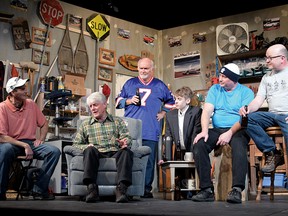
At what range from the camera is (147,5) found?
7.87 meters

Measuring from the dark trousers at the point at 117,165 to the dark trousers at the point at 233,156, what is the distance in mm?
575

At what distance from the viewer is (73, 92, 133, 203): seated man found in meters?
3.97

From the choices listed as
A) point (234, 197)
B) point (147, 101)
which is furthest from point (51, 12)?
point (234, 197)

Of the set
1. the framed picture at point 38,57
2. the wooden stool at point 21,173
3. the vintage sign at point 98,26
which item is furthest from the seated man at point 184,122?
the vintage sign at point 98,26

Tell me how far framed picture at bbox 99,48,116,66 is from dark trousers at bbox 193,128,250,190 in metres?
3.64

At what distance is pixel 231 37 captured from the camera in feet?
23.6

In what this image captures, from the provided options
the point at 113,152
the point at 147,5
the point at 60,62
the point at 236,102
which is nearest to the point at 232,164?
the point at 236,102

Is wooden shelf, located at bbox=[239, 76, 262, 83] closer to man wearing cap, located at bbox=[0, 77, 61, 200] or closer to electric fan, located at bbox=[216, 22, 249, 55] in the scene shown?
electric fan, located at bbox=[216, 22, 249, 55]

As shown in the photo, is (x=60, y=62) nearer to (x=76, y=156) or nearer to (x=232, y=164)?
(x=76, y=156)

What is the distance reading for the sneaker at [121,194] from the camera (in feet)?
12.8

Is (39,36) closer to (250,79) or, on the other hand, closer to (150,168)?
(150,168)

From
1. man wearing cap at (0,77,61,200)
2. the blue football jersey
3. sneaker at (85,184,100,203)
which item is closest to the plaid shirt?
sneaker at (85,184,100,203)

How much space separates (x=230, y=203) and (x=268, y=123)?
81 cm

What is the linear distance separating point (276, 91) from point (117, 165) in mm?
1506
